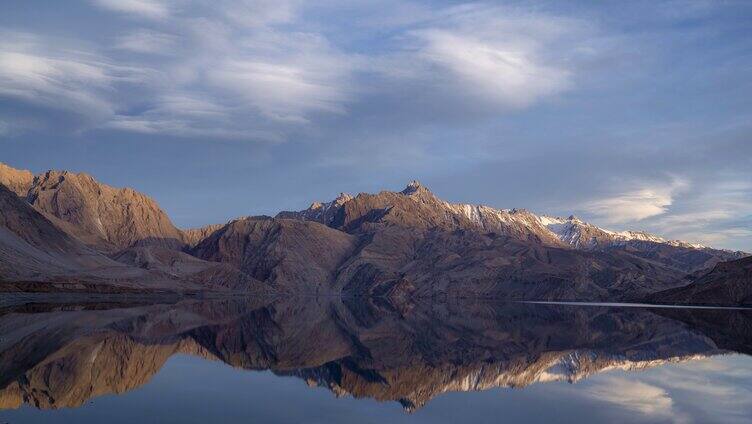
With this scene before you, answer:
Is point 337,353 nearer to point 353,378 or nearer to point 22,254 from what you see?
point 353,378

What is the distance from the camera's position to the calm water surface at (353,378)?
28.1m

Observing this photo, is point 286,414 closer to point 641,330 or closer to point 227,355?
point 227,355

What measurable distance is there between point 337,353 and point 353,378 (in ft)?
42.1

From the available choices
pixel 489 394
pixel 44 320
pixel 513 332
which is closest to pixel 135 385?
pixel 489 394

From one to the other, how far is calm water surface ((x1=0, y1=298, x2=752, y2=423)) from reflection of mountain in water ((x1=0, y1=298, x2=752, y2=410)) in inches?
5.6

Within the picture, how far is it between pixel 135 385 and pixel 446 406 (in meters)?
14.5

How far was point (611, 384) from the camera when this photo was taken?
37188 millimetres

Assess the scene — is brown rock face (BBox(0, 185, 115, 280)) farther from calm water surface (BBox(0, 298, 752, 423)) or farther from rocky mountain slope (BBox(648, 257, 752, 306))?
rocky mountain slope (BBox(648, 257, 752, 306))

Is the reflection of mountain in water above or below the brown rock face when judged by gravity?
below

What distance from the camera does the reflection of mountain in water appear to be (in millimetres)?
33844

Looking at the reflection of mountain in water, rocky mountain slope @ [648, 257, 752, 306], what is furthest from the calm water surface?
rocky mountain slope @ [648, 257, 752, 306]

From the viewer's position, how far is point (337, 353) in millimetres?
51000

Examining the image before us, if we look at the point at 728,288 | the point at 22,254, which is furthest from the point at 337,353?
the point at 728,288

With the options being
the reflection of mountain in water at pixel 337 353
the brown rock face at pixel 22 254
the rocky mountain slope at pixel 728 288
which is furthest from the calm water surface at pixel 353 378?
the rocky mountain slope at pixel 728 288
